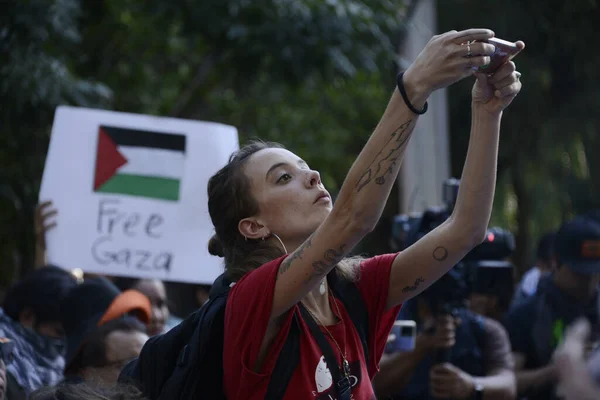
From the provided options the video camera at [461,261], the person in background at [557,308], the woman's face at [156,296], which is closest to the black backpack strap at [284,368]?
the video camera at [461,261]

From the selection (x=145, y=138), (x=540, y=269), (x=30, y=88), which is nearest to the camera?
(x=145, y=138)

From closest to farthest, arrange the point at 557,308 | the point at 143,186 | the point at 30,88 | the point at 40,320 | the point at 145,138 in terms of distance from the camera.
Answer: the point at 40,320 → the point at 143,186 → the point at 145,138 → the point at 557,308 → the point at 30,88

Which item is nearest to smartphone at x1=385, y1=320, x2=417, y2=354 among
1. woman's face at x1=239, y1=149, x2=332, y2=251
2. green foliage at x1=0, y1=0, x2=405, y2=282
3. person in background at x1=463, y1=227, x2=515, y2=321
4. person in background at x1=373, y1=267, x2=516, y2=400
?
person in background at x1=373, y1=267, x2=516, y2=400

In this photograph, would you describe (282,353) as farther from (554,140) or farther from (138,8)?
(554,140)

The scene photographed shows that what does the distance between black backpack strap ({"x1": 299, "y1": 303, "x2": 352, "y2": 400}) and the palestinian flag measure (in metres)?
2.67

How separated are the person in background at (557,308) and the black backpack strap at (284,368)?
3.05 m

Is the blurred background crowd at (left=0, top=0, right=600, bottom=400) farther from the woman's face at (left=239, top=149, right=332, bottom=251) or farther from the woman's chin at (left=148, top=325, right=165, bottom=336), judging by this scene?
the woman's face at (left=239, top=149, right=332, bottom=251)

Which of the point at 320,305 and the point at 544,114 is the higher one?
the point at 544,114

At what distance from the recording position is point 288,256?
2652 millimetres

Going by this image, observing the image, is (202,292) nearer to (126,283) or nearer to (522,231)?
(126,283)

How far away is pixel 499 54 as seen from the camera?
255 centimetres

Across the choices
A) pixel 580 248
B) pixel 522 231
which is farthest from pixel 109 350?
pixel 522 231

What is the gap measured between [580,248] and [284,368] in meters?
3.42

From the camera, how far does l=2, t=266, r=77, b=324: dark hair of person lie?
4973 mm
